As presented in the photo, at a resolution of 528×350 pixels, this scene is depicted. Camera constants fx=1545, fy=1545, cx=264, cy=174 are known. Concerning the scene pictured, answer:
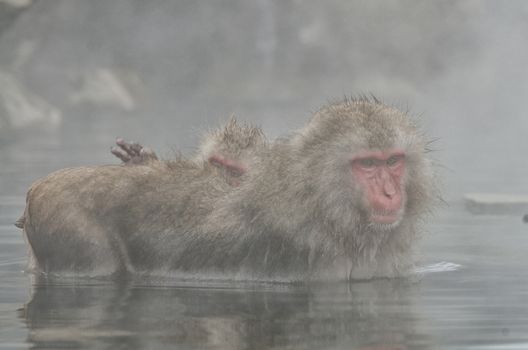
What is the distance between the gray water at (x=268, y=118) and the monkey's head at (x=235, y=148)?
768mm

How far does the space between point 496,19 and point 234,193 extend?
36.6 metres

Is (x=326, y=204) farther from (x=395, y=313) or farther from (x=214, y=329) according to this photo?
(x=214, y=329)

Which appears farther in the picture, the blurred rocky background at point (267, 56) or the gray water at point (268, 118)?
the blurred rocky background at point (267, 56)

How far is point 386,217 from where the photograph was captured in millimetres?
7262

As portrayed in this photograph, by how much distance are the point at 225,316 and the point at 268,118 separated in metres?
24.2

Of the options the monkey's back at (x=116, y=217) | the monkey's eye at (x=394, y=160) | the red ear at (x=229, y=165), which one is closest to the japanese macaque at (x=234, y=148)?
the red ear at (x=229, y=165)

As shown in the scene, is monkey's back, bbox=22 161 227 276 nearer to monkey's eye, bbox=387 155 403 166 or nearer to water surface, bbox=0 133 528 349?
water surface, bbox=0 133 528 349

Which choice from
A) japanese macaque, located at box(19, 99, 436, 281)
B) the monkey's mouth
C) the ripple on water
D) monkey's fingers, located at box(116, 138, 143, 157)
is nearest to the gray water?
the ripple on water

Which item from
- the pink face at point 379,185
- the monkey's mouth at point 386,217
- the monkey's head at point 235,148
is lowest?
the monkey's mouth at point 386,217

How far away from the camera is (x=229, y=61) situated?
41.3 metres

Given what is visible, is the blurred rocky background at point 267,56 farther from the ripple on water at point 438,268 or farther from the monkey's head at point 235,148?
the ripple on water at point 438,268

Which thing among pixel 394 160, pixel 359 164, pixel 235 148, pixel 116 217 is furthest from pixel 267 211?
pixel 235 148

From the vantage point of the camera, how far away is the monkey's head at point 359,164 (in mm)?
7312

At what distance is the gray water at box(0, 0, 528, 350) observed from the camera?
5.90 meters
